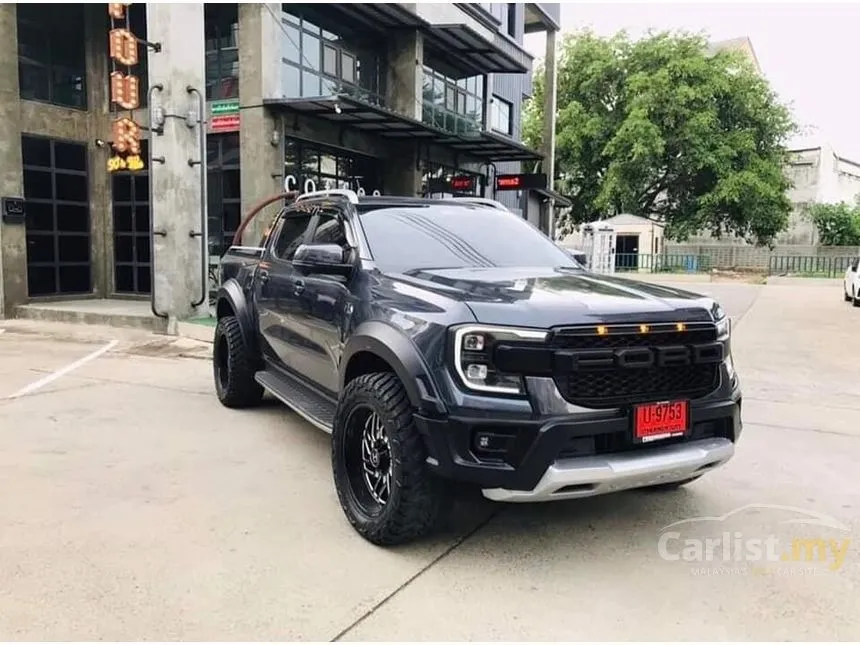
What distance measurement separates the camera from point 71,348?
10.1m

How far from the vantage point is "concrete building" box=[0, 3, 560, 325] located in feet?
38.5

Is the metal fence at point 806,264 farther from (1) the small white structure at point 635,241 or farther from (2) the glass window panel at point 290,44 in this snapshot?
(2) the glass window panel at point 290,44

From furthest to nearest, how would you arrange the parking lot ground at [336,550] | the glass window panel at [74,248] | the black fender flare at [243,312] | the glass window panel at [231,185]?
the glass window panel at [74,248], the glass window panel at [231,185], the black fender flare at [243,312], the parking lot ground at [336,550]

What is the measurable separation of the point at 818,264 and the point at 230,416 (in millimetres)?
36493

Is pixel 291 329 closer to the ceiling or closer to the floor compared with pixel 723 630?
closer to the ceiling

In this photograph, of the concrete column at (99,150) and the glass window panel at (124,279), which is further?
the glass window panel at (124,279)

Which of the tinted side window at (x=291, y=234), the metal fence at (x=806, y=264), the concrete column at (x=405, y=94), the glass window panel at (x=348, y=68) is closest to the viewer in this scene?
the tinted side window at (x=291, y=234)

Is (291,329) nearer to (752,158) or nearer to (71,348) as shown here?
(71,348)

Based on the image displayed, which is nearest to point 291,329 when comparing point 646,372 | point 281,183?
point 646,372

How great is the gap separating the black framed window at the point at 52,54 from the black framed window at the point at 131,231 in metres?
1.85

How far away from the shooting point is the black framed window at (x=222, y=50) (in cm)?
1398

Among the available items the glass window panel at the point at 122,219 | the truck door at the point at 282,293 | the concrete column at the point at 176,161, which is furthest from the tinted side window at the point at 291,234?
the glass window panel at the point at 122,219

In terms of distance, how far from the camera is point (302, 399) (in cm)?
491

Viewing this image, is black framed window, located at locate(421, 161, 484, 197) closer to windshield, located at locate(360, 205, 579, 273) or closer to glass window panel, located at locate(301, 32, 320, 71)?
glass window panel, located at locate(301, 32, 320, 71)
